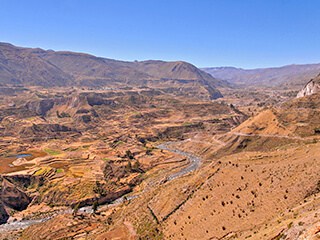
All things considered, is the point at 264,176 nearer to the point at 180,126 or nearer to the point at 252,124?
the point at 252,124

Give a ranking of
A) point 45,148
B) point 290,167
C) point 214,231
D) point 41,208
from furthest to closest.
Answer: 1. point 45,148
2. point 41,208
3. point 290,167
4. point 214,231

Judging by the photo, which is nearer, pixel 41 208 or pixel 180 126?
pixel 41 208

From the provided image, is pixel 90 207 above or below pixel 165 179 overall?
below

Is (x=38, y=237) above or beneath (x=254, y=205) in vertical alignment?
beneath

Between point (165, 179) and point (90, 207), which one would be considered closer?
point (90, 207)

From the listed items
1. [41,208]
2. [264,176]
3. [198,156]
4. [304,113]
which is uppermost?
[304,113]

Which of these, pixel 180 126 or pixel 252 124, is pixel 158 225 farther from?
pixel 180 126

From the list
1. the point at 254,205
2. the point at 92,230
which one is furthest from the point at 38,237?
the point at 254,205

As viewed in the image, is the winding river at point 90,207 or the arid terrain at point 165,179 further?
the winding river at point 90,207

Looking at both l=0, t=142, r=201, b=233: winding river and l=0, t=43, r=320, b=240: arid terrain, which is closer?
l=0, t=43, r=320, b=240: arid terrain

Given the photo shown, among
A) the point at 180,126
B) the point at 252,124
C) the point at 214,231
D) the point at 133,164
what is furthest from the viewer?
the point at 180,126
